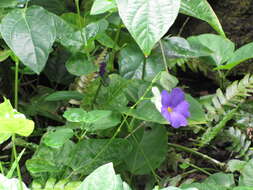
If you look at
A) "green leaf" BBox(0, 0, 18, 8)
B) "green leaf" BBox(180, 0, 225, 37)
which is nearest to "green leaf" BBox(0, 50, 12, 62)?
"green leaf" BBox(0, 0, 18, 8)

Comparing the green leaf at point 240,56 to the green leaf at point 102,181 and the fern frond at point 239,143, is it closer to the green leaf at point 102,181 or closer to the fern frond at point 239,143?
the fern frond at point 239,143

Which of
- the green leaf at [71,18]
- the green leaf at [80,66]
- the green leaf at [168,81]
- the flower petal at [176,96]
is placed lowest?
the flower petal at [176,96]

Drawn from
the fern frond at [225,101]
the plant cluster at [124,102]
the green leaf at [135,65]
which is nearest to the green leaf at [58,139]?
the plant cluster at [124,102]

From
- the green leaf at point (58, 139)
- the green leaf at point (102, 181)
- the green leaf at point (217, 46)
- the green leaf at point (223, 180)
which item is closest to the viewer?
the green leaf at point (102, 181)

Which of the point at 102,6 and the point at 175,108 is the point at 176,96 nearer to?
the point at 175,108

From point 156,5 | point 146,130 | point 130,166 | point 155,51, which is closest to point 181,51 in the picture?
point 155,51
